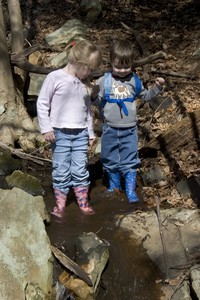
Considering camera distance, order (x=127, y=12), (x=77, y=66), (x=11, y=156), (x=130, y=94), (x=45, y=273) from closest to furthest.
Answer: (x=45, y=273)
(x=77, y=66)
(x=130, y=94)
(x=11, y=156)
(x=127, y=12)

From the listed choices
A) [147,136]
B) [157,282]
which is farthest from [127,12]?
[157,282]

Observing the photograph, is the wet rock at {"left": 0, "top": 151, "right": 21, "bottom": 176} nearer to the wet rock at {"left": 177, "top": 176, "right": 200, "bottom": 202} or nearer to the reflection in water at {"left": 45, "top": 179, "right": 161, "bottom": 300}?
the reflection in water at {"left": 45, "top": 179, "right": 161, "bottom": 300}

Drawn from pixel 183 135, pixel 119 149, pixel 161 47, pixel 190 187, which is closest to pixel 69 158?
pixel 119 149

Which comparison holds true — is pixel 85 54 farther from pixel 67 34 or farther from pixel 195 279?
pixel 67 34

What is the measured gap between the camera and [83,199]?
546 centimetres

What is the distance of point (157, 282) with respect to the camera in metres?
4.46

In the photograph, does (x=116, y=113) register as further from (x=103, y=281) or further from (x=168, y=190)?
(x=103, y=281)

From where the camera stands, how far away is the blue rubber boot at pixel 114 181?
19.5ft

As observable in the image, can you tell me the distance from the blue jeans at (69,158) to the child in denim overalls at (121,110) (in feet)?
1.58

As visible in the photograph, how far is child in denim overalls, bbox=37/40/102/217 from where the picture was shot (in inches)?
187

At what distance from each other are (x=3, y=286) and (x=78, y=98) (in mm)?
2065

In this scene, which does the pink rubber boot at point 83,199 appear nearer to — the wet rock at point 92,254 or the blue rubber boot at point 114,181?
the blue rubber boot at point 114,181

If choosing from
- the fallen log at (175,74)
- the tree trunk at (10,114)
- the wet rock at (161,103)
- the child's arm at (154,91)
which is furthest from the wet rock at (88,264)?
the fallen log at (175,74)

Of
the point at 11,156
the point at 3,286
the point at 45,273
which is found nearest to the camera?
the point at 3,286
